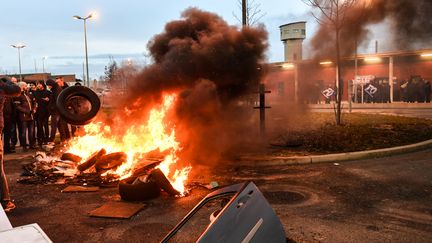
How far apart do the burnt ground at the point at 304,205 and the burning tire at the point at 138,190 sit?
161 mm

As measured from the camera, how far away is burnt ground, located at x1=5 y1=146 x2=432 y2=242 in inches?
173

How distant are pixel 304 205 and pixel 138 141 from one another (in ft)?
15.1

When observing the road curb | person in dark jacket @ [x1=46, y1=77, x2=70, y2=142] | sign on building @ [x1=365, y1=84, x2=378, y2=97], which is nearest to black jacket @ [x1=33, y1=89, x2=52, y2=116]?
person in dark jacket @ [x1=46, y1=77, x2=70, y2=142]

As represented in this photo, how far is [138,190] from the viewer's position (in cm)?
580

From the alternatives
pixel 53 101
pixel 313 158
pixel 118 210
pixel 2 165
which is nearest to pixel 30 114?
pixel 53 101

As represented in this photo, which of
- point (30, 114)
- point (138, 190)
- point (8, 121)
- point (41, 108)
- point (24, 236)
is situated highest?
point (41, 108)

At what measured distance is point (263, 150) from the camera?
9.20 m

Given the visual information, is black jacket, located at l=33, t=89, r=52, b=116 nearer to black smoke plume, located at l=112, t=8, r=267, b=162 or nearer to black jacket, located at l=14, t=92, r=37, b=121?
black jacket, located at l=14, t=92, r=37, b=121

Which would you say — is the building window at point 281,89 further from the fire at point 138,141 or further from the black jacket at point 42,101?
the black jacket at point 42,101

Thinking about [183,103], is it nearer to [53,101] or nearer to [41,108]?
A: [53,101]

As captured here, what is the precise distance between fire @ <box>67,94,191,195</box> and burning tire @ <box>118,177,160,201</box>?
4.21 ft

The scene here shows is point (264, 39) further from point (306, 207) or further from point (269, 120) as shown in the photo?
point (306, 207)

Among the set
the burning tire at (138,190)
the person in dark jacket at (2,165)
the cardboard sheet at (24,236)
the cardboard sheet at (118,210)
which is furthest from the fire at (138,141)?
the cardboard sheet at (24,236)

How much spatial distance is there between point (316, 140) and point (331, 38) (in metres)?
5.29
